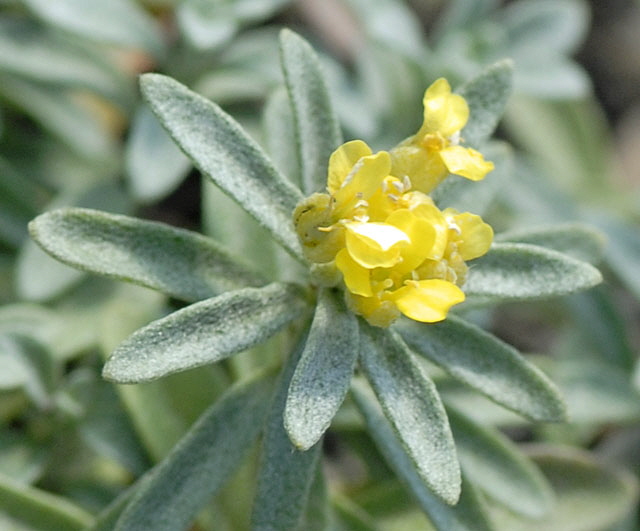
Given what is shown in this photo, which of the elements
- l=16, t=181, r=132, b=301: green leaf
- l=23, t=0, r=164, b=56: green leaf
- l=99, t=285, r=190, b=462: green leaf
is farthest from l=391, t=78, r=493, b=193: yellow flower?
l=23, t=0, r=164, b=56: green leaf

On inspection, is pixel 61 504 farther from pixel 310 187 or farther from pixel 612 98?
pixel 612 98

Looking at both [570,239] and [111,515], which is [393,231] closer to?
[570,239]

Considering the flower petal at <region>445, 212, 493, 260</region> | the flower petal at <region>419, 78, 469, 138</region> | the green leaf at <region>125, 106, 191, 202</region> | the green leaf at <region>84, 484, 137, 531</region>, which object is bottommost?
the green leaf at <region>84, 484, 137, 531</region>

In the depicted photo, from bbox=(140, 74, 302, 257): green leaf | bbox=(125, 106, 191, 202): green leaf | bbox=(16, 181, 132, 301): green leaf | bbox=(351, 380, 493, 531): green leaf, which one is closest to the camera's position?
bbox=(140, 74, 302, 257): green leaf

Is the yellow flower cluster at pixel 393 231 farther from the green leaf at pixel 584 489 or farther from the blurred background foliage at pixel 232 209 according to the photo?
the green leaf at pixel 584 489

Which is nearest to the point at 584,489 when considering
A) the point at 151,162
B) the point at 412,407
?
the point at 412,407

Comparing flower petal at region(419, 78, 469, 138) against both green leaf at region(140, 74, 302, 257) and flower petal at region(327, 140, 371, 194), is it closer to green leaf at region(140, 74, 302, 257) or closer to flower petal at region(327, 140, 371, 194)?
flower petal at region(327, 140, 371, 194)
